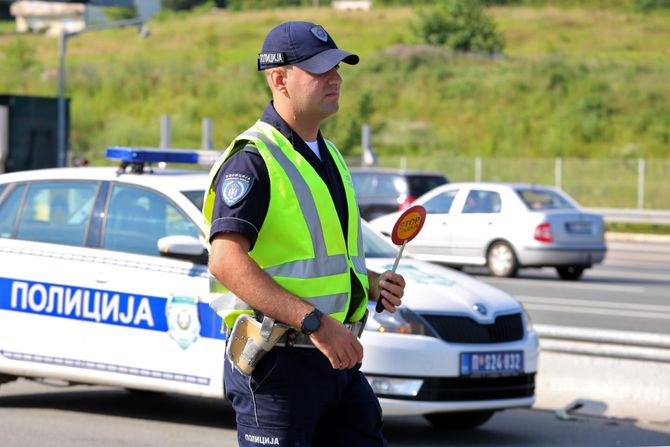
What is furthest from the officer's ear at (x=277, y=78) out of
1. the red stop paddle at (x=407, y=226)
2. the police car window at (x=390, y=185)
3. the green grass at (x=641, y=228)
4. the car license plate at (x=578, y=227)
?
the green grass at (x=641, y=228)

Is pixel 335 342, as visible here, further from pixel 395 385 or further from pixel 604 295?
pixel 604 295

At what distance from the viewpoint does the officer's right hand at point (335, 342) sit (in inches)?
140

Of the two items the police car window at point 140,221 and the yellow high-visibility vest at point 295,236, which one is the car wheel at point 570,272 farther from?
the yellow high-visibility vest at point 295,236

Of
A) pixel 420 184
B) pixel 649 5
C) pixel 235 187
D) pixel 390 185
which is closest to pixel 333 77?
pixel 235 187

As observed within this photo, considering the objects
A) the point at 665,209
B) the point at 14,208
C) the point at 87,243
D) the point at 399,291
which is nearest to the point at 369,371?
the point at 87,243

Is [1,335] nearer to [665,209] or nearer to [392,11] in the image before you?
[665,209]

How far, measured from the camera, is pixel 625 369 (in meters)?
8.58

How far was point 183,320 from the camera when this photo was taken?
7441 millimetres

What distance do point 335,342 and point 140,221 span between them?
4.52 metres

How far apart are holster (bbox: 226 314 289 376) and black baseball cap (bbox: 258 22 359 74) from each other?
2.31 ft

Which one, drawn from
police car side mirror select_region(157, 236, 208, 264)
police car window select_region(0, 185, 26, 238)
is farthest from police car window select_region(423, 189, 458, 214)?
police car window select_region(0, 185, 26, 238)

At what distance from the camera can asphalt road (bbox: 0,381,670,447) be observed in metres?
7.53

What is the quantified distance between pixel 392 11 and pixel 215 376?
262 ft

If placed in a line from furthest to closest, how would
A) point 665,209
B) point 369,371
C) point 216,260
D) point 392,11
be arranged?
point 392,11 < point 665,209 < point 369,371 < point 216,260
